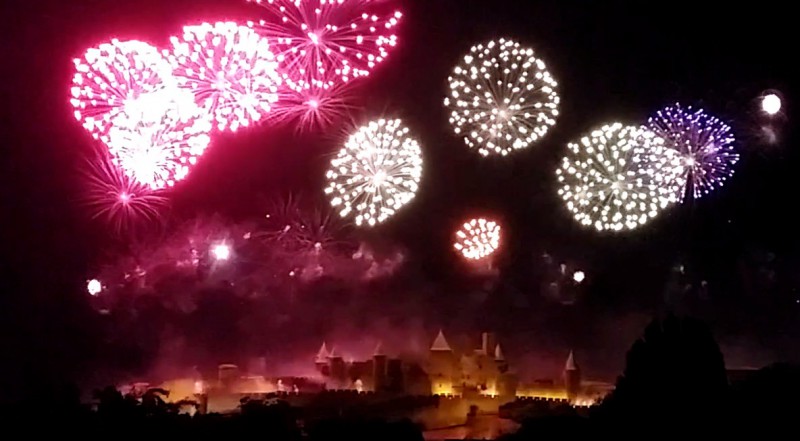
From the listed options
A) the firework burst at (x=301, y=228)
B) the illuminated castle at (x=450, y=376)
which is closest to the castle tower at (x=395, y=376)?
the illuminated castle at (x=450, y=376)

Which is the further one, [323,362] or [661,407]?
[323,362]

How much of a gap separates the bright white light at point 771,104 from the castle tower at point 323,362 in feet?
41.9

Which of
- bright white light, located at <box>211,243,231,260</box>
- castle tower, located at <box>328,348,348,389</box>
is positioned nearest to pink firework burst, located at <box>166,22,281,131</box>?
bright white light, located at <box>211,243,231,260</box>

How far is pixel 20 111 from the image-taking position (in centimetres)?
1711

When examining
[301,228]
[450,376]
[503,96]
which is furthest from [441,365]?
[503,96]

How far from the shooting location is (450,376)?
20250 millimetres

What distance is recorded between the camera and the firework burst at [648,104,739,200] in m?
18.9

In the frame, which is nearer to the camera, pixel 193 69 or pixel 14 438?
pixel 14 438

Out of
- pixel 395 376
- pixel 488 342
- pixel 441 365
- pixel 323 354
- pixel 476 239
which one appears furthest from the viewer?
pixel 476 239

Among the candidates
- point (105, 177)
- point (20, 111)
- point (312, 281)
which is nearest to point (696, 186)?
point (312, 281)

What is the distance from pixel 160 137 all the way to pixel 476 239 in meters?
9.14

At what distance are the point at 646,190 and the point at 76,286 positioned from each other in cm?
1240

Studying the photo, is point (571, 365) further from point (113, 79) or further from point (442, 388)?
point (113, 79)

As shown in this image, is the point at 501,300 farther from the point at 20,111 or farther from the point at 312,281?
the point at 20,111
